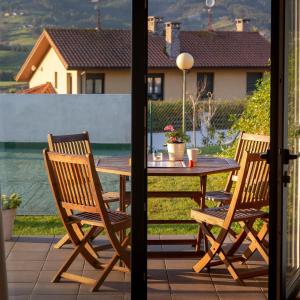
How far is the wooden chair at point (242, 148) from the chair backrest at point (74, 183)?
60.3 inches

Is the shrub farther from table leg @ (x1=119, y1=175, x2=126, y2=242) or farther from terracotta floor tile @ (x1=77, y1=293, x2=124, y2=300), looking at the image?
terracotta floor tile @ (x1=77, y1=293, x2=124, y2=300)

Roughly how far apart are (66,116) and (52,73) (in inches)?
10.1

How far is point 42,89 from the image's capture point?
402 centimetres

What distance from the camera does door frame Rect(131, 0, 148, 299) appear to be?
13.1 ft

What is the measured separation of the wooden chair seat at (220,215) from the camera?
505cm

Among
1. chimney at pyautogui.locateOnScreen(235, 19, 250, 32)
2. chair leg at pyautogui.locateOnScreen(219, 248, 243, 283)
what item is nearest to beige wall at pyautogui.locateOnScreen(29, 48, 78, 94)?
chair leg at pyautogui.locateOnScreen(219, 248, 243, 283)

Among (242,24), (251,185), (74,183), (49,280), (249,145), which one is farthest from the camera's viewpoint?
(242,24)

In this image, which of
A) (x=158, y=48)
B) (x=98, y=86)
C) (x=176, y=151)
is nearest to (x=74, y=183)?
(x=98, y=86)

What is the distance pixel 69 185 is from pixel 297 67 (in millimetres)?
1548

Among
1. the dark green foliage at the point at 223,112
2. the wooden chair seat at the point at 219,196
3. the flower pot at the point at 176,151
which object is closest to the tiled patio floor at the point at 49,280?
the wooden chair seat at the point at 219,196

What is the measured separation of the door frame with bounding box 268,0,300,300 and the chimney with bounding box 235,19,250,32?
14.8 ft

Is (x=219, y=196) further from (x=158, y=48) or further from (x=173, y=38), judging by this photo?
(x=173, y=38)

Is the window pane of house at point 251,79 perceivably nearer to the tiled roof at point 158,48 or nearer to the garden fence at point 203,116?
the tiled roof at point 158,48

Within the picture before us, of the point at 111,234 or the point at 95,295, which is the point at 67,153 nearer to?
the point at 111,234
